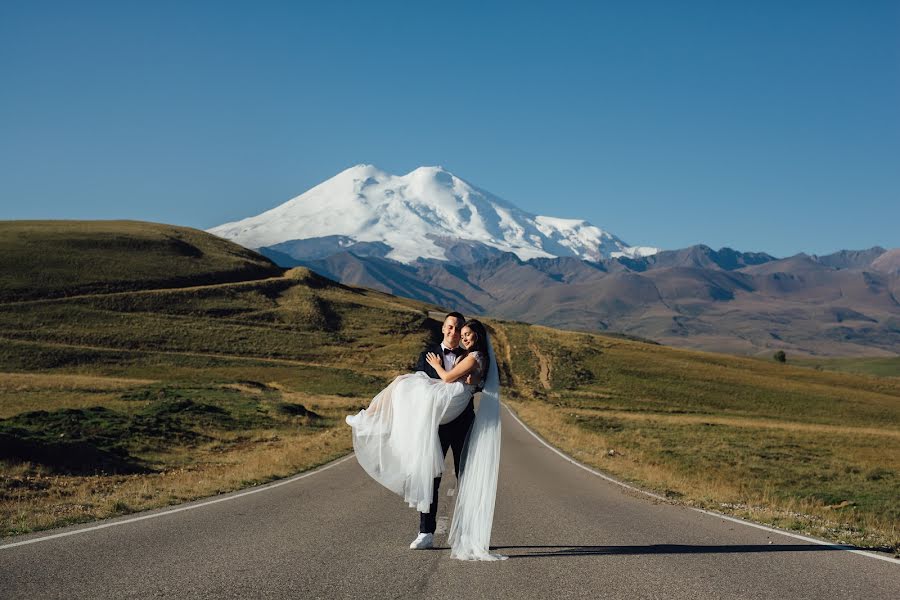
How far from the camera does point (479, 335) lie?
31.4 ft

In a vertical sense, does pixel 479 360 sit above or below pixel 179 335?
above

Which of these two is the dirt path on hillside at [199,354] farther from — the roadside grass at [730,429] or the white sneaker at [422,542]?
the white sneaker at [422,542]

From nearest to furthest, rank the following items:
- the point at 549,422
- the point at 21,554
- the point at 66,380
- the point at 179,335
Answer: the point at 21,554 → the point at 549,422 → the point at 66,380 → the point at 179,335

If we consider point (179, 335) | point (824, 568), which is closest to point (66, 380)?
point (179, 335)

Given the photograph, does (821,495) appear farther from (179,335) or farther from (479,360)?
(179,335)


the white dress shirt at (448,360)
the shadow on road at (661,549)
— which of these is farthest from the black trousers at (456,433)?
the shadow on road at (661,549)

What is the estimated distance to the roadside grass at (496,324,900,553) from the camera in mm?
18609

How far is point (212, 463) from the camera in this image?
24.1m

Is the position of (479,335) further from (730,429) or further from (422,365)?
(730,429)

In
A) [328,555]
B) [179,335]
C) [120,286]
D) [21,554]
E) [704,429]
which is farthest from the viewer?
[120,286]

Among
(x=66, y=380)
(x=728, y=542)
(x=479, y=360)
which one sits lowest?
(x=66, y=380)

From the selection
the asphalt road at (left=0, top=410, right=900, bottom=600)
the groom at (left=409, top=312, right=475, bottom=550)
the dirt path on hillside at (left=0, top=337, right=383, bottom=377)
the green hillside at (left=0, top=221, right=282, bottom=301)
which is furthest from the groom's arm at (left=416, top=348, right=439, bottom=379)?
the green hillside at (left=0, top=221, right=282, bottom=301)

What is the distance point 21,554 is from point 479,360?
5.31 m

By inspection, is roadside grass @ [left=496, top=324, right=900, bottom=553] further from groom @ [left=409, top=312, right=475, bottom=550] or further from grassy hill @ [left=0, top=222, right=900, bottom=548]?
groom @ [left=409, top=312, right=475, bottom=550]
